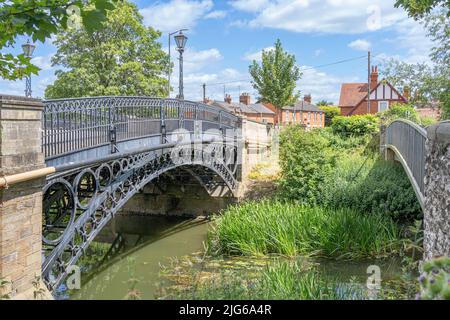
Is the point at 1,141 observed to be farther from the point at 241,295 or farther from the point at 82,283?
the point at 82,283

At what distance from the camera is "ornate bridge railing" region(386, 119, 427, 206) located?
8.63 m

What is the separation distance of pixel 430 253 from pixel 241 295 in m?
2.93

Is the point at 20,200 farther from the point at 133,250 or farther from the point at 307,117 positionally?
the point at 307,117

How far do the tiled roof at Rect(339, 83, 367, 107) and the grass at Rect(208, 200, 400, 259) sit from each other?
138ft

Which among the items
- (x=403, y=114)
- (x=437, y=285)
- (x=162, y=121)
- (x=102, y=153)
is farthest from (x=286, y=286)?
(x=403, y=114)

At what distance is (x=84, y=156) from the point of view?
8.38 meters

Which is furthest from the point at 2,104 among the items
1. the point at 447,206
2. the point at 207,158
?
the point at 207,158

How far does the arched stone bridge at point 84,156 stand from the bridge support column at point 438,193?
525 centimetres

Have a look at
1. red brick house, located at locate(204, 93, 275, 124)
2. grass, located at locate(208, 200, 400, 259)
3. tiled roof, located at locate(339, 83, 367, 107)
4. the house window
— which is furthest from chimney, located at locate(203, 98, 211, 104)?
grass, located at locate(208, 200, 400, 259)

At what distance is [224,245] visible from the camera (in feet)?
41.1

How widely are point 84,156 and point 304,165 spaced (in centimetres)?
910

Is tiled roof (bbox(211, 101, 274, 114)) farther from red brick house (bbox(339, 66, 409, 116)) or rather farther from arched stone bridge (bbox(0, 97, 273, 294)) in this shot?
arched stone bridge (bbox(0, 97, 273, 294))

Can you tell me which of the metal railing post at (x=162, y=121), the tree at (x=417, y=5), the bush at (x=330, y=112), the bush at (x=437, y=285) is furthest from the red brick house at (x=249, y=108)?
the bush at (x=437, y=285)
